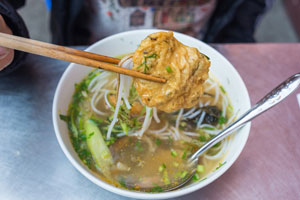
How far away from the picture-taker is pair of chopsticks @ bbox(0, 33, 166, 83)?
1.02m

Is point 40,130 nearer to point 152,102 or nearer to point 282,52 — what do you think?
point 152,102

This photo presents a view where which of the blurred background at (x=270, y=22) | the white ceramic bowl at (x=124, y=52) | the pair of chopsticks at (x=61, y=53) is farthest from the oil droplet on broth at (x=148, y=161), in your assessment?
the blurred background at (x=270, y=22)

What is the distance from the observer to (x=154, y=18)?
6.84 ft

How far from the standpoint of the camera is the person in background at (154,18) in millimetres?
1970

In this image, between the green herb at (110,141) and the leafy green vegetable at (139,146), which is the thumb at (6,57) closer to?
the green herb at (110,141)

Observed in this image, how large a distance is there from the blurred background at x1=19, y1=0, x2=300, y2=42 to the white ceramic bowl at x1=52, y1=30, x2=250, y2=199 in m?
2.10

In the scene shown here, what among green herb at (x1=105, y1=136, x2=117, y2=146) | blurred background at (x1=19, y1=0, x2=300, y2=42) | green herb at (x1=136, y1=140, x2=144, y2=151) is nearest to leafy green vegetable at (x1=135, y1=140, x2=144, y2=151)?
green herb at (x1=136, y1=140, x2=144, y2=151)

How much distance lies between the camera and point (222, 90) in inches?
63.9

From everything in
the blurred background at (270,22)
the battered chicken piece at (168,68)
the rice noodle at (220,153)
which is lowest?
the blurred background at (270,22)

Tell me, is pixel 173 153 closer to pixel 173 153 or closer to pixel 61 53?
pixel 173 153

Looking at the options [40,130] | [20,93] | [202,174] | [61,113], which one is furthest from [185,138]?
[20,93]

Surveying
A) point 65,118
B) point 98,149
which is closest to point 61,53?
point 65,118

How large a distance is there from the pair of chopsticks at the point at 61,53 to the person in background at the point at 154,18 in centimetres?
88

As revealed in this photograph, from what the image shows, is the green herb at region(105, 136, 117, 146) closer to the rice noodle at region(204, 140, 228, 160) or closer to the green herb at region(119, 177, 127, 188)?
the green herb at region(119, 177, 127, 188)
